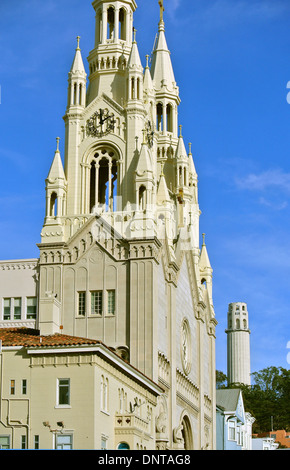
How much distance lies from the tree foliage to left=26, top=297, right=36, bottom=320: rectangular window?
89386mm

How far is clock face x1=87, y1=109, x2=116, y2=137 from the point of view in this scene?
88125 millimetres

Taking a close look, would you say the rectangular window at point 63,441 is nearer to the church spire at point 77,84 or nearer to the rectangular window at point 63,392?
the rectangular window at point 63,392

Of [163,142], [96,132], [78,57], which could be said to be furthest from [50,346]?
[163,142]

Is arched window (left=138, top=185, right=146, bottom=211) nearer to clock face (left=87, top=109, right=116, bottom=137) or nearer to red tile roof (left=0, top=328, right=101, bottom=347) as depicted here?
clock face (left=87, top=109, right=116, bottom=137)

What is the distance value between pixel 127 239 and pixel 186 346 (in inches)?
666

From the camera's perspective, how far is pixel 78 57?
90875 millimetres

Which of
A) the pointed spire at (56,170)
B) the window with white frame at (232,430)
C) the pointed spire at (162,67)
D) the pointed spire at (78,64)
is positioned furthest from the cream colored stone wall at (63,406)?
the window with white frame at (232,430)

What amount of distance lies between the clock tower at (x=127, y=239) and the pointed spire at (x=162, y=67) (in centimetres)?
500

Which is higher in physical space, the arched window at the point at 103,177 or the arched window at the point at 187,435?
the arched window at the point at 103,177

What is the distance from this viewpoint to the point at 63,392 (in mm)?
56406

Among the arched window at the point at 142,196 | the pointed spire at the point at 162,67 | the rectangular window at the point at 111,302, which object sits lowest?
the rectangular window at the point at 111,302

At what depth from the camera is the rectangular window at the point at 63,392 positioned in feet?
184

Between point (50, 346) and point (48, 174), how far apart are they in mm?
31006
